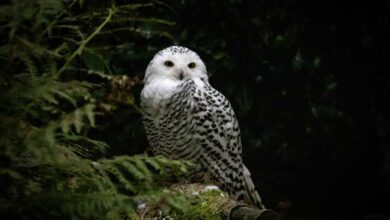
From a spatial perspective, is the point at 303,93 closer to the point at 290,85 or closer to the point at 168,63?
the point at 290,85

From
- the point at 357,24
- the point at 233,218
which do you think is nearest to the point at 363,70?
the point at 357,24

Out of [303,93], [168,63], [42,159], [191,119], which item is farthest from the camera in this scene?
[303,93]

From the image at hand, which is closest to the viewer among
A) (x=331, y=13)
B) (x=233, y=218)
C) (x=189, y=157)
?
(x=233, y=218)

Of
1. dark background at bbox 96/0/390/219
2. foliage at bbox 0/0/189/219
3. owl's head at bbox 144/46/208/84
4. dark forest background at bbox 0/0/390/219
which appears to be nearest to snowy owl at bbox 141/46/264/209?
owl's head at bbox 144/46/208/84

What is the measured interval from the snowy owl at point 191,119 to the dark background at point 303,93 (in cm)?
49

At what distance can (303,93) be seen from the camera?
169 inches

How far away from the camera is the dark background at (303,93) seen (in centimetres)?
380

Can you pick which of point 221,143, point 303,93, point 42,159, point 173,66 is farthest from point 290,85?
point 42,159

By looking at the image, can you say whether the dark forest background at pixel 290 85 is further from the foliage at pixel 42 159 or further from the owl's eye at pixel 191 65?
the foliage at pixel 42 159

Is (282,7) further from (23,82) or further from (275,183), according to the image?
(23,82)

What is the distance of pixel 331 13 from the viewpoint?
13.2 feet

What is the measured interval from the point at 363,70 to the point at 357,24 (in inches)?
15.0

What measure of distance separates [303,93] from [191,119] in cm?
149

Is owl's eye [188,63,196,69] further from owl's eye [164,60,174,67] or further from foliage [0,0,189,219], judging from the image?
foliage [0,0,189,219]
